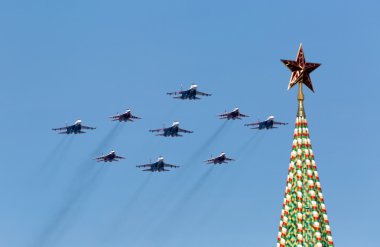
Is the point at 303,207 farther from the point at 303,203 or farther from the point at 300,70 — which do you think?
the point at 300,70

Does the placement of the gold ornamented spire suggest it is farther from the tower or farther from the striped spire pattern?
the striped spire pattern

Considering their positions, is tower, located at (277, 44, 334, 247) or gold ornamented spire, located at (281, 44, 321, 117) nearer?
tower, located at (277, 44, 334, 247)

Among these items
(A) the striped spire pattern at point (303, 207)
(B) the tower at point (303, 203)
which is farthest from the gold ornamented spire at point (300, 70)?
(A) the striped spire pattern at point (303, 207)

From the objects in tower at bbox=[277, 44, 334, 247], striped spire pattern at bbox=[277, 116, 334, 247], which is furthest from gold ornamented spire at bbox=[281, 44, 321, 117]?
striped spire pattern at bbox=[277, 116, 334, 247]

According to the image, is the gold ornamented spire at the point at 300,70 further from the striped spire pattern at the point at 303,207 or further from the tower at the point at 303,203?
the striped spire pattern at the point at 303,207

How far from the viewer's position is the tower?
137500 millimetres

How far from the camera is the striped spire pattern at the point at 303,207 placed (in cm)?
13750

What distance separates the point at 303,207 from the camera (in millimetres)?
139000

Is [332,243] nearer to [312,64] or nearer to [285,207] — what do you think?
[285,207]

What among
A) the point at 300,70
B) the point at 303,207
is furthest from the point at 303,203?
the point at 300,70

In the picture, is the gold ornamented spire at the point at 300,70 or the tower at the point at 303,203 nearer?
the tower at the point at 303,203

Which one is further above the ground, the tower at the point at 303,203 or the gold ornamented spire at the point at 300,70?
the gold ornamented spire at the point at 300,70

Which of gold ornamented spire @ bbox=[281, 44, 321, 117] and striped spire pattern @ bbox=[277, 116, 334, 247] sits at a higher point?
gold ornamented spire @ bbox=[281, 44, 321, 117]

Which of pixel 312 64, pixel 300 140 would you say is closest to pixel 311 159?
pixel 300 140
